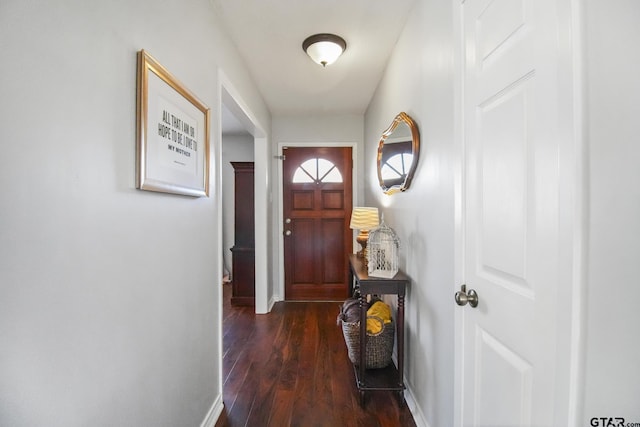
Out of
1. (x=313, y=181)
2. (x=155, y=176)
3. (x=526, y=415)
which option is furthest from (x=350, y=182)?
(x=526, y=415)

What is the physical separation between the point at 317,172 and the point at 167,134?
2.90 metres

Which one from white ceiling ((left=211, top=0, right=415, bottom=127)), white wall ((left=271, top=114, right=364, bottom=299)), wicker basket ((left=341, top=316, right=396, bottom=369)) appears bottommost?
wicker basket ((left=341, top=316, right=396, bottom=369))

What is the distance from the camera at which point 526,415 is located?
2.61 feet

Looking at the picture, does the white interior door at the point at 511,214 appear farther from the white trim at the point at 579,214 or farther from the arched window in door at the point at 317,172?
the arched window in door at the point at 317,172

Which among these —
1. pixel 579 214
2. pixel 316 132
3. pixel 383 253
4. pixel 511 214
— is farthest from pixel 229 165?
pixel 579 214

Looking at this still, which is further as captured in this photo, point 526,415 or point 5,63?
point 526,415

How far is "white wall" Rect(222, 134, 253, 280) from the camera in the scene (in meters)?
4.93

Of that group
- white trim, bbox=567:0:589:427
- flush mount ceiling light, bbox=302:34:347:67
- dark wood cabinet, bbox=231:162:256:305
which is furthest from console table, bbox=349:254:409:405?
dark wood cabinet, bbox=231:162:256:305

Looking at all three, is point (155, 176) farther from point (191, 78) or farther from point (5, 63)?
point (191, 78)

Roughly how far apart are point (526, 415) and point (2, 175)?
1348mm

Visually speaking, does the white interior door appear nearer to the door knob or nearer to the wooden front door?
the door knob

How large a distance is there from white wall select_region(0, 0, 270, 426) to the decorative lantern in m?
1.18

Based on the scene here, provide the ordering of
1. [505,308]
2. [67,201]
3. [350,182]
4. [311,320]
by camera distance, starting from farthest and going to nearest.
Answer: [350,182], [311,320], [505,308], [67,201]

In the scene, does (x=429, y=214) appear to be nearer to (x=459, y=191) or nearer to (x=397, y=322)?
(x=459, y=191)
